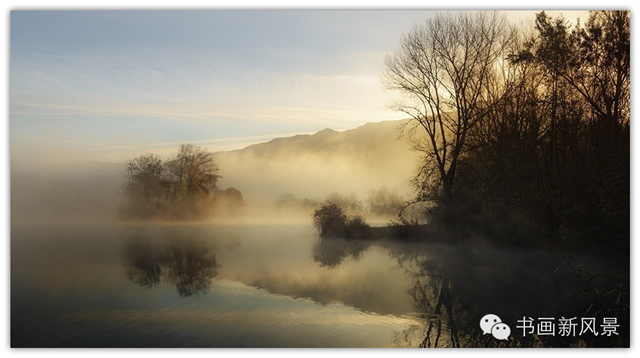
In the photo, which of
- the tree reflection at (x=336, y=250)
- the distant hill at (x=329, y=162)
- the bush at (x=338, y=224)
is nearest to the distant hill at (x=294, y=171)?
the distant hill at (x=329, y=162)

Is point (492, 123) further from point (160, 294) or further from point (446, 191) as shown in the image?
point (160, 294)

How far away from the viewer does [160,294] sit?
6.52 metres

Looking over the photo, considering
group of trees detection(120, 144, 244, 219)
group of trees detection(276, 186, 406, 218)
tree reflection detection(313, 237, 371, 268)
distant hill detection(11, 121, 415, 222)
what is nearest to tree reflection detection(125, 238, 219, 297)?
group of trees detection(120, 144, 244, 219)

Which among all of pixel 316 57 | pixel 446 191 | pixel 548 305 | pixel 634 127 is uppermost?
pixel 316 57

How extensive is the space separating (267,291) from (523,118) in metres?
5.05

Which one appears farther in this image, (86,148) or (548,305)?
(86,148)

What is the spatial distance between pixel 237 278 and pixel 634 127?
219 inches

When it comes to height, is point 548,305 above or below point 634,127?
below

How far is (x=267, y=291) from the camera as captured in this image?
22.6ft

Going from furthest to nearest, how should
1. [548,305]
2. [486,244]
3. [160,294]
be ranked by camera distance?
[486,244], [160,294], [548,305]

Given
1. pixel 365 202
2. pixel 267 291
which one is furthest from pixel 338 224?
pixel 267 291

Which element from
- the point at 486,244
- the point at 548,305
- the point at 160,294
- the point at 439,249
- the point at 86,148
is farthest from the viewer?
the point at 439,249

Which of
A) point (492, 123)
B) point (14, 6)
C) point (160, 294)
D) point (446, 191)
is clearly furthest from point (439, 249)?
point (14, 6)

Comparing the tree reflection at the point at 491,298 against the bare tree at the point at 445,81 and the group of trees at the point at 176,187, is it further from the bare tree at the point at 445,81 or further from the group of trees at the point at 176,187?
the group of trees at the point at 176,187
